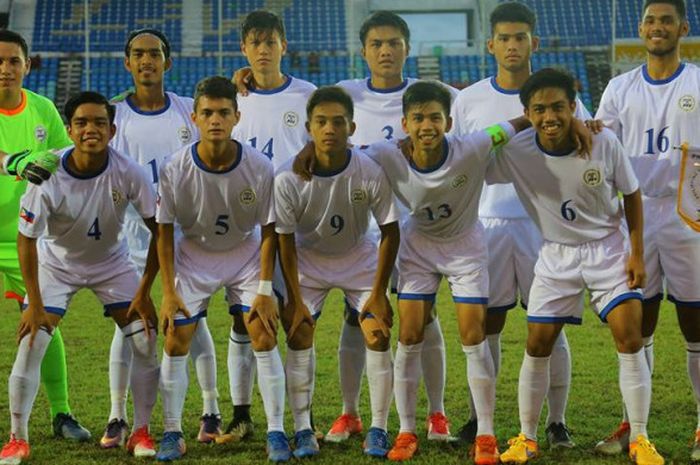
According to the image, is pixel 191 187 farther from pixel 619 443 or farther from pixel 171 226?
pixel 619 443

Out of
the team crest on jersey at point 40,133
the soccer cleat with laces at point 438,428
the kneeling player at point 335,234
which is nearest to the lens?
the kneeling player at point 335,234

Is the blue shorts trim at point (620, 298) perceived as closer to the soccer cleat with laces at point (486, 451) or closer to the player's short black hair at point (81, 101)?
the soccer cleat with laces at point (486, 451)

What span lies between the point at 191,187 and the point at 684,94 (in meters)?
2.40

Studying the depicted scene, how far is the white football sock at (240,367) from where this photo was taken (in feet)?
18.3

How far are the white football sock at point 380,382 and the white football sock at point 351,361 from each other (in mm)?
459

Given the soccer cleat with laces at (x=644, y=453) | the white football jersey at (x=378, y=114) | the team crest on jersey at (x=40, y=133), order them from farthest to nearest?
1. the team crest on jersey at (x=40, y=133)
2. the white football jersey at (x=378, y=114)
3. the soccer cleat with laces at (x=644, y=453)

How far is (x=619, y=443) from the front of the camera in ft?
17.0

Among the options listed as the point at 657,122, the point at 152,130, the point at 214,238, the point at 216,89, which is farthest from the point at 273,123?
the point at 657,122

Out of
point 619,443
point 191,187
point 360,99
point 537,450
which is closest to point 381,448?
point 537,450

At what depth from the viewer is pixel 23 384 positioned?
497cm

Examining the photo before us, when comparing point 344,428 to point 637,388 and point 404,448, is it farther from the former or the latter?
point 637,388

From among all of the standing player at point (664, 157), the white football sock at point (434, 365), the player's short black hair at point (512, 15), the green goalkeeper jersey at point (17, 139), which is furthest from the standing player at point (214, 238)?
the standing player at point (664, 157)

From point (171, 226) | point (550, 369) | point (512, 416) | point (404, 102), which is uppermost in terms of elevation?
point (404, 102)

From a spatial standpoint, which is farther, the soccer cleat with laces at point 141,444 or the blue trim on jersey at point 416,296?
the blue trim on jersey at point 416,296
